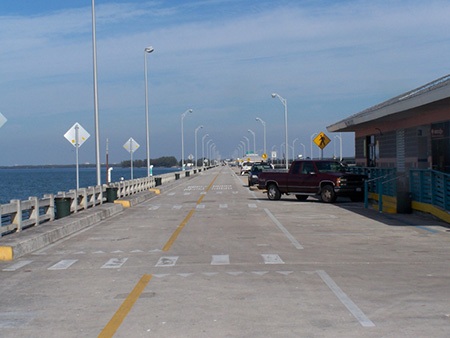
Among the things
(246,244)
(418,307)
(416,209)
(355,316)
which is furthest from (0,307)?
(416,209)

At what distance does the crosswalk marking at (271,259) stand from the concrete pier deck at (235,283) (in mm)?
20

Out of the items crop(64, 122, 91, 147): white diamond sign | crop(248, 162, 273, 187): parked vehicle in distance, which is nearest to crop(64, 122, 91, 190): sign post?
crop(64, 122, 91, 147): white diamond sign

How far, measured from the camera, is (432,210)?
1938cm

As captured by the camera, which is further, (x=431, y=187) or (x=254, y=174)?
(x=254, y=174)

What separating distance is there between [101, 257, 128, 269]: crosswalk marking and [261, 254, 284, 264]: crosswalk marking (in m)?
2.79

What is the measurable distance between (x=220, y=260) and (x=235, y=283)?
2342 mm

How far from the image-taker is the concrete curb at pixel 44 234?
41.4ft

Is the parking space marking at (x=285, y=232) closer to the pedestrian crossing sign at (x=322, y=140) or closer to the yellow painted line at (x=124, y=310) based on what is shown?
the yellow painted line at (x=124, y=310)

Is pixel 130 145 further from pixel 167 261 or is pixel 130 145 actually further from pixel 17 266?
pixel 167 261

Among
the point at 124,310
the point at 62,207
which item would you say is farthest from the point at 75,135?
the point at 124,310

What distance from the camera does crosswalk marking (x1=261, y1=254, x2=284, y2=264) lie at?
11.4 meters

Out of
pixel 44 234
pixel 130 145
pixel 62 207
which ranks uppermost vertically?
pixel 130 145

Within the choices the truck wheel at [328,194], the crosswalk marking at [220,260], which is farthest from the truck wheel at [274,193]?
the crosswalk marking at [220,260]

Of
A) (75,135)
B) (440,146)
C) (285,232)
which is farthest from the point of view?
(75,135)
